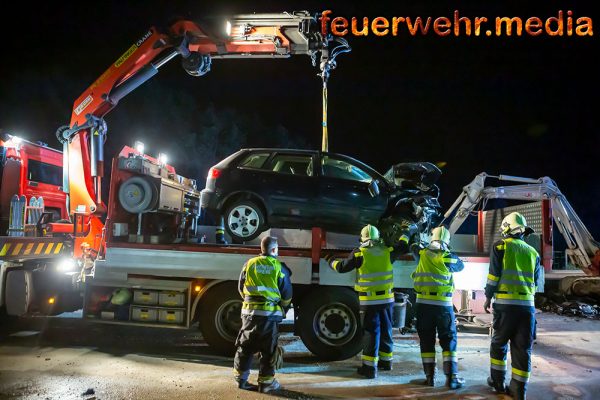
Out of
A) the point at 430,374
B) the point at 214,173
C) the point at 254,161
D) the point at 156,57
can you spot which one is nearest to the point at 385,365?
the point at 430,374

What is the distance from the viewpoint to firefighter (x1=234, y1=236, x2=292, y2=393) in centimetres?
478

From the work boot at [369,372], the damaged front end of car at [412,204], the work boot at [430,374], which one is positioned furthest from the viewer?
the damaged front end of car at [412,204]

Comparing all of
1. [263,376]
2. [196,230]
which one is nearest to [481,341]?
[263,376]

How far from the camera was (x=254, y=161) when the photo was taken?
696cm

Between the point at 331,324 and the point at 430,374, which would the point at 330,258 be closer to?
the point at 331,324

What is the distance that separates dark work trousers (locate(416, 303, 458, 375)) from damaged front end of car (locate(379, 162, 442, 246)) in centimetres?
142

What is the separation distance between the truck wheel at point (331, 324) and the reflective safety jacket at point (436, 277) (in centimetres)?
109

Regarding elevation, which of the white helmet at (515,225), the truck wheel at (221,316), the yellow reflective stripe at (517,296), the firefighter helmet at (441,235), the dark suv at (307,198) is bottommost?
the truck wheel at (221,316)

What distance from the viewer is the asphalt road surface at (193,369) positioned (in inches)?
189

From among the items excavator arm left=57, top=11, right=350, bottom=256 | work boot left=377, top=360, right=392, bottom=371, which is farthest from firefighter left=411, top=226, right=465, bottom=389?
excavator arm left=57, top=11, right=350, bottom=256

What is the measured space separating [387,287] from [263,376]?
1801 millimetres

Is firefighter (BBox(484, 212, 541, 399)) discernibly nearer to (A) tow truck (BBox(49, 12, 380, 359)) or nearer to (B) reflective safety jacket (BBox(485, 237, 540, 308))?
(B) reflective safety jacket (BBox(485, 237, 540, 308))

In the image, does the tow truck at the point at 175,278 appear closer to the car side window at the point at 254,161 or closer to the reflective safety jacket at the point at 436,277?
the reflective safety jacket at the point at 436,277

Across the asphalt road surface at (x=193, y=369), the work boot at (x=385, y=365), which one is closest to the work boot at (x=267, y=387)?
the asphalt road surface at (x=193, y=369)
